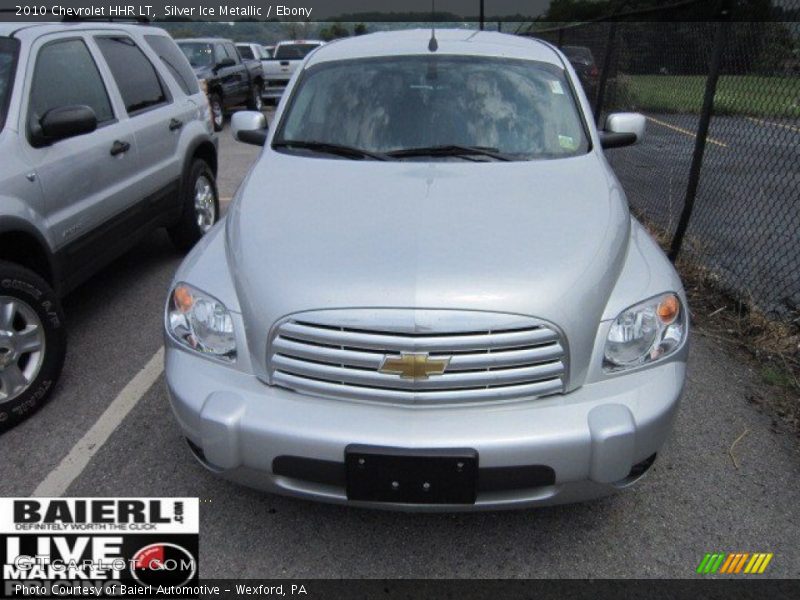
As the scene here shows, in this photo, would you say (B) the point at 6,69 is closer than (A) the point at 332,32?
Yes

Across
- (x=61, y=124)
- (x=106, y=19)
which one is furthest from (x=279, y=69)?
(x=61, y=124)

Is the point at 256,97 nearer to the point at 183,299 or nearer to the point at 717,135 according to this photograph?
the point at 717,135

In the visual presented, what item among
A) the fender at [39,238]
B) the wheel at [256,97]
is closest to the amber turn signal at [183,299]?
the fender at [39,238]

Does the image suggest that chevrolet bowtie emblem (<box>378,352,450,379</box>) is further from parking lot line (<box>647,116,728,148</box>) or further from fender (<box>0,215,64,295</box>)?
parking lot line (<box>647,116,728,148</box>)

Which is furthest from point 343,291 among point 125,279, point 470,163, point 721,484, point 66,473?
point 125,279

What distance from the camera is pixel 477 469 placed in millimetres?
2029

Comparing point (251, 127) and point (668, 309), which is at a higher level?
point (251, 127)

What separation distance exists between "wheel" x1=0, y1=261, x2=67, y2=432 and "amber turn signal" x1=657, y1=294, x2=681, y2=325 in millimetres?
2717

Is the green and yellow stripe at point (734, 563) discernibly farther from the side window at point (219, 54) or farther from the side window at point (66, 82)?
the side window at point (219, 54)

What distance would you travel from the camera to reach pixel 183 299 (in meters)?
2.45

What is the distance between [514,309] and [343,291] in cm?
55

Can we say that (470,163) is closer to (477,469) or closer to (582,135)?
(582,135)

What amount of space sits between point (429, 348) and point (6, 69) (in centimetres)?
285

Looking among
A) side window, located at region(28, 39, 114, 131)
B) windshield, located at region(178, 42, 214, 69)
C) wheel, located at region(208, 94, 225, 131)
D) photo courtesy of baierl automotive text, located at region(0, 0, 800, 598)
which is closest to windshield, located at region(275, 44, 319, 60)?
windshield, located at region(178, 42, 214, 69)
